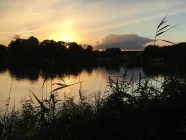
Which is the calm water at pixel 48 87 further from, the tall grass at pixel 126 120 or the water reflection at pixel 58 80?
the tall grass at pixel 126 120

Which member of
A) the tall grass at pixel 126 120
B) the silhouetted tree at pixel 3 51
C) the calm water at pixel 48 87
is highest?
the silhouetted tree at pixel 3 51

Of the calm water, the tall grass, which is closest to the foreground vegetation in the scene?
the tall grass

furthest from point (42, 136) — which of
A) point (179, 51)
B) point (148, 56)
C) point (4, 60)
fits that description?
point (4, 60)

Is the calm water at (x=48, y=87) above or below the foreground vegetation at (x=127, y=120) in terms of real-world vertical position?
below

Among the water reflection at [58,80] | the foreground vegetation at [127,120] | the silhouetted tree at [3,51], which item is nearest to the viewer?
the foreground vegetation at [127,120]

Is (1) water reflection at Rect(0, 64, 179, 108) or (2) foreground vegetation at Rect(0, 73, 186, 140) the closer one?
(2) foreground vegetation at Rect(0, 73, 186, 140)

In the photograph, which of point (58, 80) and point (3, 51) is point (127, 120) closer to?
point (58, 80)

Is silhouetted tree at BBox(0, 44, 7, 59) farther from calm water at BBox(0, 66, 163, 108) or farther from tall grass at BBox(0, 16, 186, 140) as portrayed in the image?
tall grass at BBox(0, 16, 186, 140)

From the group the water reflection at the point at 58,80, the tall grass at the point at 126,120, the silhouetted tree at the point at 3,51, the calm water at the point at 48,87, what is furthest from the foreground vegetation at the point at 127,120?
the silhouetted tree at the point at 3,51

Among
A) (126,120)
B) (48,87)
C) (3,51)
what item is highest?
(3,51)

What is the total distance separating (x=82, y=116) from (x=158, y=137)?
137 cm

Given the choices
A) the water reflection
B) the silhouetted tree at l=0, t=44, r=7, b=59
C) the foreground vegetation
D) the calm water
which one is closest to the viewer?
the foreground vegetation

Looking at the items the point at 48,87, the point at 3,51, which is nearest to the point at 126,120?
the point at 48,87

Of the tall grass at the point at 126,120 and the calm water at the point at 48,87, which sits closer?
the tall grass at the point at 126,120
